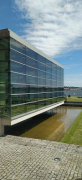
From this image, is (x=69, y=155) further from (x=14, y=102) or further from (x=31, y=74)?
(x=31, y=74)

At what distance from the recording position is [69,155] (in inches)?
456

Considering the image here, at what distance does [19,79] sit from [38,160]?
9369mm

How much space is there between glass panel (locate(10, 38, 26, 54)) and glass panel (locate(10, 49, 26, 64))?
462 mm

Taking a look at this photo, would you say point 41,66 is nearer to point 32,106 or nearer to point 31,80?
point 31,80

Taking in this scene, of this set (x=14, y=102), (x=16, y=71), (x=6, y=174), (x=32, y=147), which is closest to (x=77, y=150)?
(x=32, y=147)

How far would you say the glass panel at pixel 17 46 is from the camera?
16147mm

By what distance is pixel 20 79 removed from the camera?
58.9ft

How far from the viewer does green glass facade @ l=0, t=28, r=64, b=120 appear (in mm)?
16031

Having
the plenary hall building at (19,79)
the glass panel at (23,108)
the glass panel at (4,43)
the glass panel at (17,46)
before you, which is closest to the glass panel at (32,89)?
the plenary hall building at (19,79)

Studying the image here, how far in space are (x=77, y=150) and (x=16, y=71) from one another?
32.1ft

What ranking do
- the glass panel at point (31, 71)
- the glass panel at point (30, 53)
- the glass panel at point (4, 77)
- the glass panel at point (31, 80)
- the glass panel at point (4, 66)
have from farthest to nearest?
the glass panel at point (31, 80), the glass panel at point (31, 71), the glass panel at point (30, 53), the glass panel at point (4, 77), the glass panel at point (4, 66)

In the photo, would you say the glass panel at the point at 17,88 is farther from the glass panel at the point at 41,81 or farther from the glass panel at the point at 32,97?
the glass panel at the point at 41,81

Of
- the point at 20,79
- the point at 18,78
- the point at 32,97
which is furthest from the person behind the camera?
the point at 32,97

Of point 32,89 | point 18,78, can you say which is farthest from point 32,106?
point 18,78
